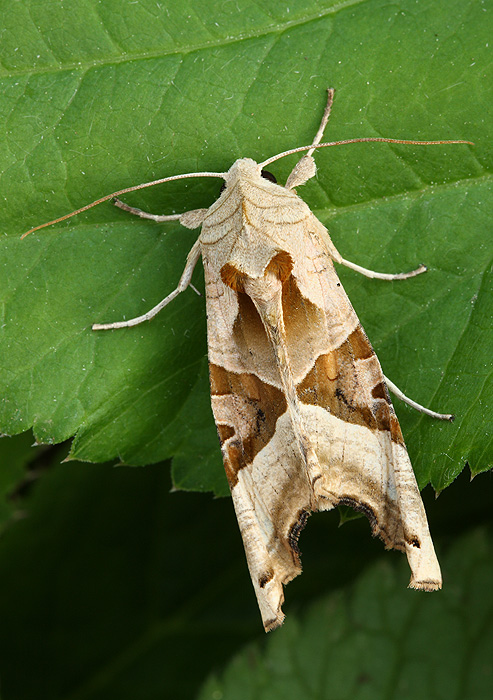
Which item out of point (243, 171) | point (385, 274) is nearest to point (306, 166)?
point (243, 171)

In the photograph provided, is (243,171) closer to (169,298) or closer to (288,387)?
(169,298)

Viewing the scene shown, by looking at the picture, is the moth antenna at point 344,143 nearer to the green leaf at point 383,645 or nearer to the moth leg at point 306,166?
the moth leg at point 306,166

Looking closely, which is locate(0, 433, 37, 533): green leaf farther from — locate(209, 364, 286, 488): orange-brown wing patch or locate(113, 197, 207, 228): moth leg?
Answer: locate(113, 197, 207, 228): moth leg

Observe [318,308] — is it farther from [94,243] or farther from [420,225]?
[94,243]

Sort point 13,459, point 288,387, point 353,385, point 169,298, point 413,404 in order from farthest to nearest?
point 13,459 < point 169,298 < point 413,404 < point 353,385 < point 288,387

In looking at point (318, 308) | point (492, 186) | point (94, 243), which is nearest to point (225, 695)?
point (318, 308)

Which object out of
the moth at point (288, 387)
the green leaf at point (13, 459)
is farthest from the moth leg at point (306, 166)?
the green leaf at point (13, 459)

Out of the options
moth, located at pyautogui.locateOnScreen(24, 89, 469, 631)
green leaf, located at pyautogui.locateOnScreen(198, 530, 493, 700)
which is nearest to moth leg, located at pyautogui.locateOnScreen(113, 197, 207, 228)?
moth, located at pyautogui.locateOnScreen(24, 89, 469, 631)
